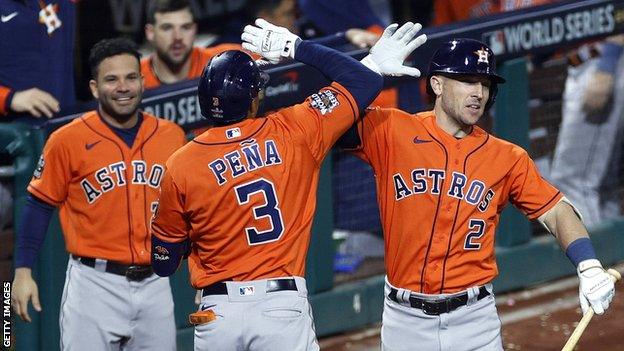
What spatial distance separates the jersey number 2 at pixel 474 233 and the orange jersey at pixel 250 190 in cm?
64

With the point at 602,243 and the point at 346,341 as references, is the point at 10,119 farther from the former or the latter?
the point at 602,243

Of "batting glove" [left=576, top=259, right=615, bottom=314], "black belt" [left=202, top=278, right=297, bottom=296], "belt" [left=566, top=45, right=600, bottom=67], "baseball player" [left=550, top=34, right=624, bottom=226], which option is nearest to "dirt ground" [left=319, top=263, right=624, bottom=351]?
"baseball player" [left=550, top=34, right=624, bottom=226]

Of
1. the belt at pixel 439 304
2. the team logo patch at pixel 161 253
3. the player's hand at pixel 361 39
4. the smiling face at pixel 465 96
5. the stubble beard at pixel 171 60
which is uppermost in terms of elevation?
the player's hand at pixel 361 39

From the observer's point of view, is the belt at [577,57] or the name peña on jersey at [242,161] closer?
the name peña on jersey at [242,161]

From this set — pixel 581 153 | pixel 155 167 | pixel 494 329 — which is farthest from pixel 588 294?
pixel 581 153

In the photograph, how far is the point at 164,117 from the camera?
6.96 metres

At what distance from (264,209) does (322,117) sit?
1.36 ft

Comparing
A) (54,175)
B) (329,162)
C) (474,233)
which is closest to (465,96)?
(474,233)

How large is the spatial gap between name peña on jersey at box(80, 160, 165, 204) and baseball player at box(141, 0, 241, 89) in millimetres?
1778

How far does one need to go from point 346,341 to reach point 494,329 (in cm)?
235

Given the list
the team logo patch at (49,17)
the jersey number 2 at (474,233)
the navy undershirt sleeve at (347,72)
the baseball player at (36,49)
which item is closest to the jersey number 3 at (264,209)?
the navy undershirt sleeve at (347,72)

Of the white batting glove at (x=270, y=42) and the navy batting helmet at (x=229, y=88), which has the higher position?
the white batting glove at (x=270, y=42)

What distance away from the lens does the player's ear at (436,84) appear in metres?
5.52

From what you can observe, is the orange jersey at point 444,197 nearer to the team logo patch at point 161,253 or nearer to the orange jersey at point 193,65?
the team logo patch at point 161,253
